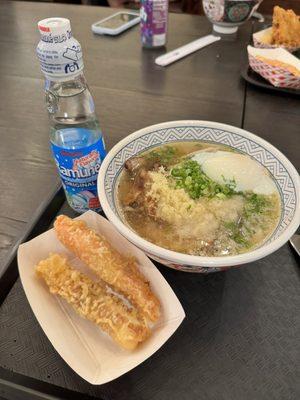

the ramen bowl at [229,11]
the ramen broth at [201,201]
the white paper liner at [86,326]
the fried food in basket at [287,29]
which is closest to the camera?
the white paper liner at [86,326]

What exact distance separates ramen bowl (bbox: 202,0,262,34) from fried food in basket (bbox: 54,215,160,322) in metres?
1.59

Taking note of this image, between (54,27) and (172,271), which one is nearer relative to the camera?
(54,27)

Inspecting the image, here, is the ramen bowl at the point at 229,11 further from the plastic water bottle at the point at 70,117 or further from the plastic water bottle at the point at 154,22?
the plastic water bottle at the point at 70,117

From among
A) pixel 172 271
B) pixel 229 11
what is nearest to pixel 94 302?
pixel 172 271

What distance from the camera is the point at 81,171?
875 mm

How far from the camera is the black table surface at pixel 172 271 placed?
2.14ft

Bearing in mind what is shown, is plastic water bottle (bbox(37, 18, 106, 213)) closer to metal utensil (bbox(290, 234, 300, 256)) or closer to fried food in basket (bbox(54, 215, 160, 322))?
fried food in basket (bbox(54, 215, 160, 322))

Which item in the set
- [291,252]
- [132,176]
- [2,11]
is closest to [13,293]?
[132,176]

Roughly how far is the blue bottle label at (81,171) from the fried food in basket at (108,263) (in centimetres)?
13

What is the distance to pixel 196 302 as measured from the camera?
78 cm

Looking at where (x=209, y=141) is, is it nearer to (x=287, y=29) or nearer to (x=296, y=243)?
(x=296, y=243)

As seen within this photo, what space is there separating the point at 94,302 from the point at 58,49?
0.53 meters

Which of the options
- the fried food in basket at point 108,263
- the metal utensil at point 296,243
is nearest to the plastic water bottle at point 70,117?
the fried food in basket at point 108,263

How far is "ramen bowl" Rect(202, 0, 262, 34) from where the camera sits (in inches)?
71.9
